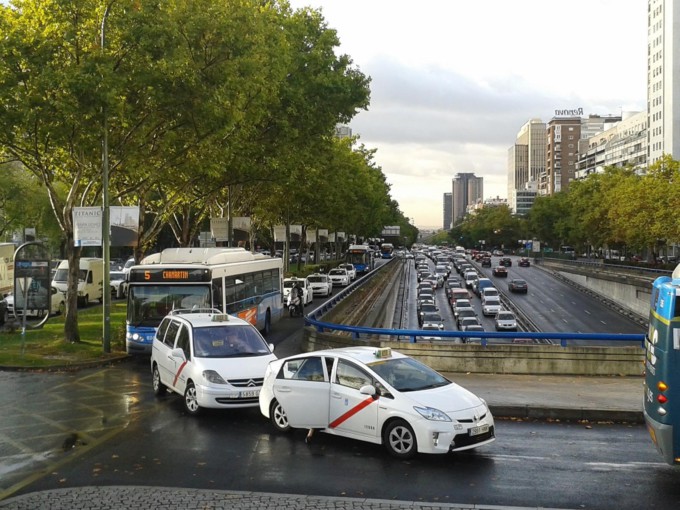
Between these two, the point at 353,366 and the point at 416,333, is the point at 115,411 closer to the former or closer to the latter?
the point at 353,366

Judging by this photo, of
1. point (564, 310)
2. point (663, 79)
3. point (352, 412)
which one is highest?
point (663, 79)

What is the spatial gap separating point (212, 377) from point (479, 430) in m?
5.20

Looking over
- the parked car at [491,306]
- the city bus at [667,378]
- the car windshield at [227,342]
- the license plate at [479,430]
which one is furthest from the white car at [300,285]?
the city bus at [667,378]

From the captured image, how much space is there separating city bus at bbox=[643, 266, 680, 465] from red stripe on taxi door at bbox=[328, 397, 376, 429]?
3698 millimetres

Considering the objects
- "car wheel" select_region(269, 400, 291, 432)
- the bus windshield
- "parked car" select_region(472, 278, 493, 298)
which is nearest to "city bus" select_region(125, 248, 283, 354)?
the bus windshield

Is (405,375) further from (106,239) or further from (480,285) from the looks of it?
(480,285)

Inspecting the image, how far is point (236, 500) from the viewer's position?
8109mm

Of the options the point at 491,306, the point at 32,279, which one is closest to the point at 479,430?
the point at 32,279

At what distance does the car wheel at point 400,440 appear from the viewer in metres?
9.62

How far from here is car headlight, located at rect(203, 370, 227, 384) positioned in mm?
12555

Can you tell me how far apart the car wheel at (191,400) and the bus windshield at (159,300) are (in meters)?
6.46

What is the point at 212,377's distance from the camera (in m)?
12.6

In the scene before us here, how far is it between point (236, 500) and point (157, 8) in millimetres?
15960

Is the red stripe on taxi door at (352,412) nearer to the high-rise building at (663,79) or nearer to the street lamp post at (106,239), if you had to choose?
the street lamp post at (106,239)
